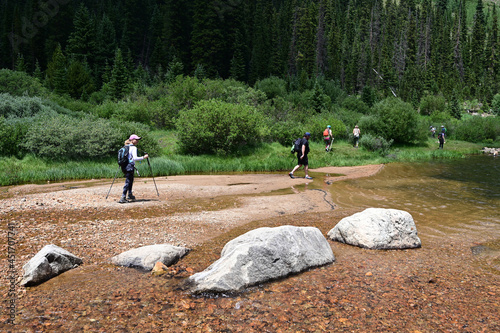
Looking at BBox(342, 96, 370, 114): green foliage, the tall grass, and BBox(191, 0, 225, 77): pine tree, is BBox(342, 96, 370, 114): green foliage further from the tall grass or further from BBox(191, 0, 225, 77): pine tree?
BBox(191, 0, 225, 77): pine tree

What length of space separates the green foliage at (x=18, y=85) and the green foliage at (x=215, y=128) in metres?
21.7

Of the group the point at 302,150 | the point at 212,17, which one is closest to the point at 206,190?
the point at 302,150

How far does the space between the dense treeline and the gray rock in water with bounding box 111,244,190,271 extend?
51343 millimetres

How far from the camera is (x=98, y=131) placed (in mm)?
22234

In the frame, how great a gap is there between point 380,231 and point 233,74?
60.4 meters

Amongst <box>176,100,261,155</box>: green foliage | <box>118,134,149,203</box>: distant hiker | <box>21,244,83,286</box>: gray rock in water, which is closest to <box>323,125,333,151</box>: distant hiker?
<box>176,100,261,155</box>: green foliage

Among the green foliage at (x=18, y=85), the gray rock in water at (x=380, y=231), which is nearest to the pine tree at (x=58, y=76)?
the green foliage at (x=18, y=85)

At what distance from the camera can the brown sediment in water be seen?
5.14 m

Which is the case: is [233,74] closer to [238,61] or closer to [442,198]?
[238,61]

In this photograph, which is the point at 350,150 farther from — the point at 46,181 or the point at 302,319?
the point at 302,319

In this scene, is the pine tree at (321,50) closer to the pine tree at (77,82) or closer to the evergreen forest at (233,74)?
the evergreen forest at (233,74)

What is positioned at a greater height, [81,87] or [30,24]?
[30,24]

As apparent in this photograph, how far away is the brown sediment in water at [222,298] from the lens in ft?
16.9

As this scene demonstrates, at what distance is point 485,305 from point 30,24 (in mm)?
98472
